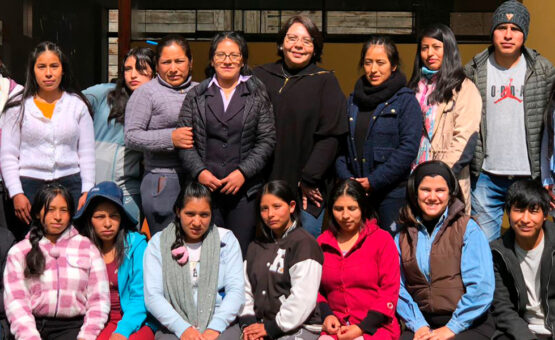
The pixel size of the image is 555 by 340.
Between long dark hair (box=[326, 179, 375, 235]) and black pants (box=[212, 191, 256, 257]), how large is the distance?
45 cm

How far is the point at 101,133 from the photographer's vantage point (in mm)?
5137

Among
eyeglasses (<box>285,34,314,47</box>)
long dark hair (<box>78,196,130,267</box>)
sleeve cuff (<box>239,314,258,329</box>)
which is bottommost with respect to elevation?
sleeve cuff (<box>239,314,258,329</box>)

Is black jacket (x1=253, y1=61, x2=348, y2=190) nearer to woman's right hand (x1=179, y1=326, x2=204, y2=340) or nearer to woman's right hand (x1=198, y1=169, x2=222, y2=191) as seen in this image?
woman's right hand (x1=198, y1=169, x2=222, y2=191)

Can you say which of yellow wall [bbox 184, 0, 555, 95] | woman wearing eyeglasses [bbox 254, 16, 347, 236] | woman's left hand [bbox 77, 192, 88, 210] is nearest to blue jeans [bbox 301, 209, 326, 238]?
woman wearing eyeglasses [bbox 254, 16, 347, 236]

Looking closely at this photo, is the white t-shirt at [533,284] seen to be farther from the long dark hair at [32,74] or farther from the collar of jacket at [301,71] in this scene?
the long dark hair at [32,74]

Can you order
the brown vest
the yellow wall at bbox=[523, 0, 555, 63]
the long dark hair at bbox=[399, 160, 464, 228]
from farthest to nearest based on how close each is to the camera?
the yellow wall at bbox=[523, 0, 555, 63] < the long dark hair at bbox=[399, 160, 464, 228] < the brown vest

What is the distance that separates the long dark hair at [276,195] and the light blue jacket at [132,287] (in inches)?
26.4

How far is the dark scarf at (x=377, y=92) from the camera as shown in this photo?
4.72 metres

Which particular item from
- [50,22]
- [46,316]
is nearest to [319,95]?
[46,316]

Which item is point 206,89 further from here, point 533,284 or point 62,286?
point 533,284

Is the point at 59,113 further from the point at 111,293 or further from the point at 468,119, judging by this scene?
the point at 468,119

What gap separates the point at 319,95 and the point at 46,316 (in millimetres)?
1936

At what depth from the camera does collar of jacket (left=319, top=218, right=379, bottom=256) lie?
450 cm

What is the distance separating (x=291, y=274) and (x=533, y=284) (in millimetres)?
1314
